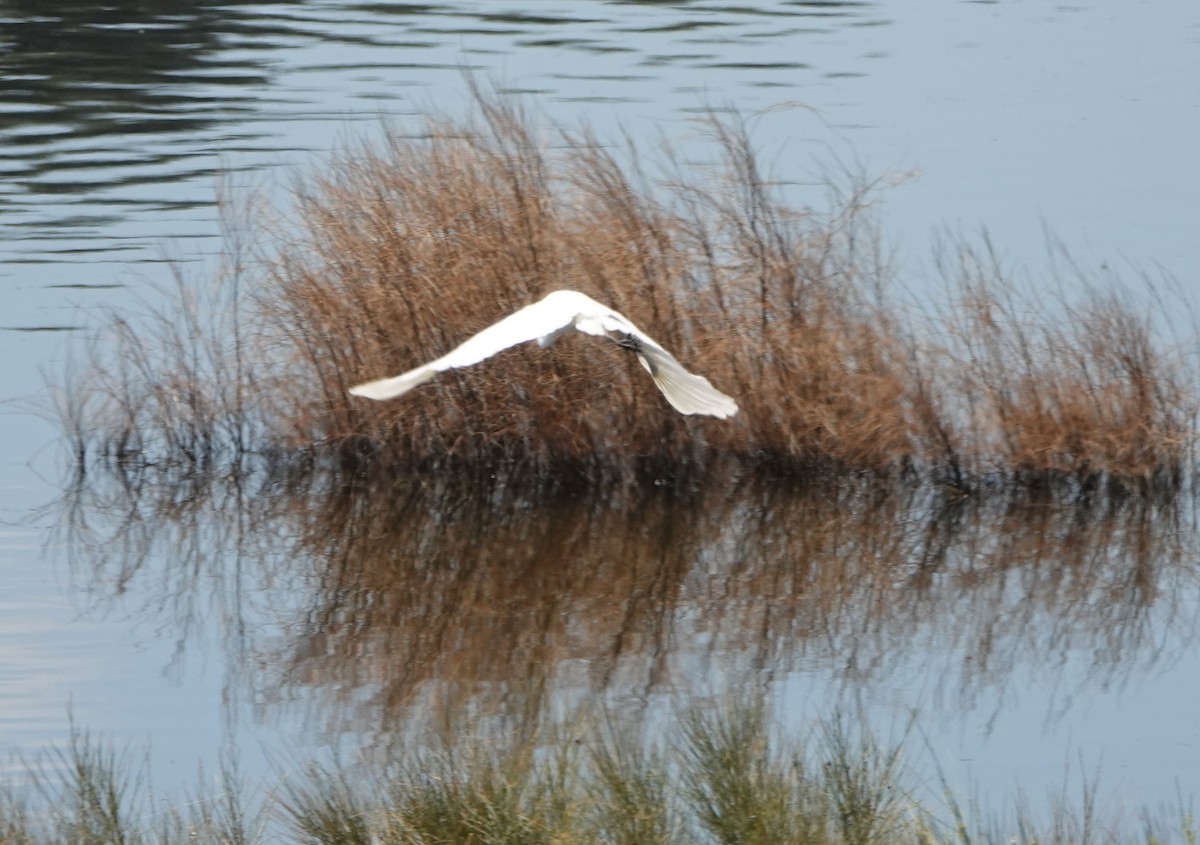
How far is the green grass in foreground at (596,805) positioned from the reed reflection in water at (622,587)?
227 centimetres

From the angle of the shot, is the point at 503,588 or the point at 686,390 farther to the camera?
the point at 503,588

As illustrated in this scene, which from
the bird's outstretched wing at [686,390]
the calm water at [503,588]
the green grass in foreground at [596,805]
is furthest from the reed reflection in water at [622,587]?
the green grass in foreground at [596,805]

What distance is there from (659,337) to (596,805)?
5.30m

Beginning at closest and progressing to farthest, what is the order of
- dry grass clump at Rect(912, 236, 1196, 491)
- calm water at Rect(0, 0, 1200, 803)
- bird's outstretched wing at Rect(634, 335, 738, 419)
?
bird's outstretched wing at Rect(634, 335, 738, 419)
calm water at Rect(0, 0, 1200, 803)
dry grass clump at Rect(912, 236, 1196, 491)

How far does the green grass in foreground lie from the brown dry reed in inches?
190

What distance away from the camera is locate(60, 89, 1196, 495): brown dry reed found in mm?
10969

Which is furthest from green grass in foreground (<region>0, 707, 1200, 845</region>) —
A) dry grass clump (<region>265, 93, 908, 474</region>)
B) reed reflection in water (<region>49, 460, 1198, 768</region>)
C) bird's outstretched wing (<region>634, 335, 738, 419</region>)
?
dry grass clump (<region>265, 93, 908, 474</region>)

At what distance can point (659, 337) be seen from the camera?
36.1 ft

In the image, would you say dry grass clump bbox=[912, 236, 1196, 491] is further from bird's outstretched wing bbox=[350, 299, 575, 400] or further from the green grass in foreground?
the green grass in foreground

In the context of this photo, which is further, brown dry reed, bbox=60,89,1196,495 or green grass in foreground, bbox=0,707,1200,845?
brown dry reed, bbox=60,89,1196,495

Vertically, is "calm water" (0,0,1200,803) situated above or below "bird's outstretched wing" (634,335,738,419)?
below

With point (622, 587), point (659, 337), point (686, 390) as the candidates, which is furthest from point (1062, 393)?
point (686, 390)

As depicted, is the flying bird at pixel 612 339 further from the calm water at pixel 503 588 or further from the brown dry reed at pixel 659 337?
the brown dry reed at pixel 659 337

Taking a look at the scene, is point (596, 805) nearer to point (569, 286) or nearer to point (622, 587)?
point (622, 587)
